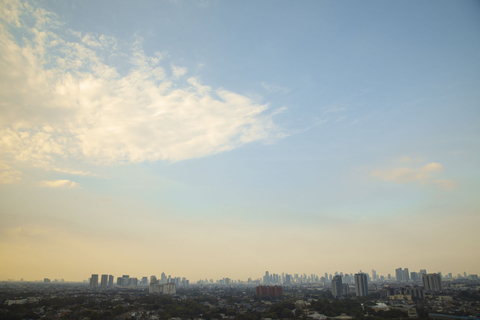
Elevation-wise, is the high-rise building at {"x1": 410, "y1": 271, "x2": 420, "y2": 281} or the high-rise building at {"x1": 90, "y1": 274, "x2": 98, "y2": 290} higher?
the high-rise building at {"x1": 90, "y1": 274, "x2": 98, "y2": 290}

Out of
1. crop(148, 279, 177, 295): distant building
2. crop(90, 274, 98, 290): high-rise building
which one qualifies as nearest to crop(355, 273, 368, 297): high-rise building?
crop(148, 279, 177, 295): distant building

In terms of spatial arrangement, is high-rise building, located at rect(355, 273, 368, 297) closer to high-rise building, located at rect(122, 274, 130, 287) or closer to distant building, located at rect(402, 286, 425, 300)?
distant building, located at rect(402, 286, 425, 300)

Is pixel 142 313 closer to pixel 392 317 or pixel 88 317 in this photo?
pixel 88 317

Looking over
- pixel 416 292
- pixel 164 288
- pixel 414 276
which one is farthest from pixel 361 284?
pixel 414 276

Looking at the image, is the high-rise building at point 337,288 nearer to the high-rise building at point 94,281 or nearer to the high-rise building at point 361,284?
the high-rise building at point 361,284

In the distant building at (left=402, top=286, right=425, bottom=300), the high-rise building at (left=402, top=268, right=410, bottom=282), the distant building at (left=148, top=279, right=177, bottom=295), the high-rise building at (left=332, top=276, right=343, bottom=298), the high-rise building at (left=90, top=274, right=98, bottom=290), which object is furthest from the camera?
the high-rise building at (left=402, top=268, right=410, bottom=282)

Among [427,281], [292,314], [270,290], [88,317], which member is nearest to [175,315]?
[88,317]

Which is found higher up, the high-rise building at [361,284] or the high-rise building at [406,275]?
the high-rise building at [361,284]

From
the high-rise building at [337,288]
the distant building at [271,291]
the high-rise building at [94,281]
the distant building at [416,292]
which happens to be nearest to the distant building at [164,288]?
the distant building at [271,291]

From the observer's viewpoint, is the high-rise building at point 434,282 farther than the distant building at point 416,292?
Yes

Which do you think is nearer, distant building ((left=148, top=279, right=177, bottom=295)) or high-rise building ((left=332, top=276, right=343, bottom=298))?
high-rise building ((left=332, top=276, right=343, bottom=298))

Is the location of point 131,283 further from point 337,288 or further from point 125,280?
point 337,288
